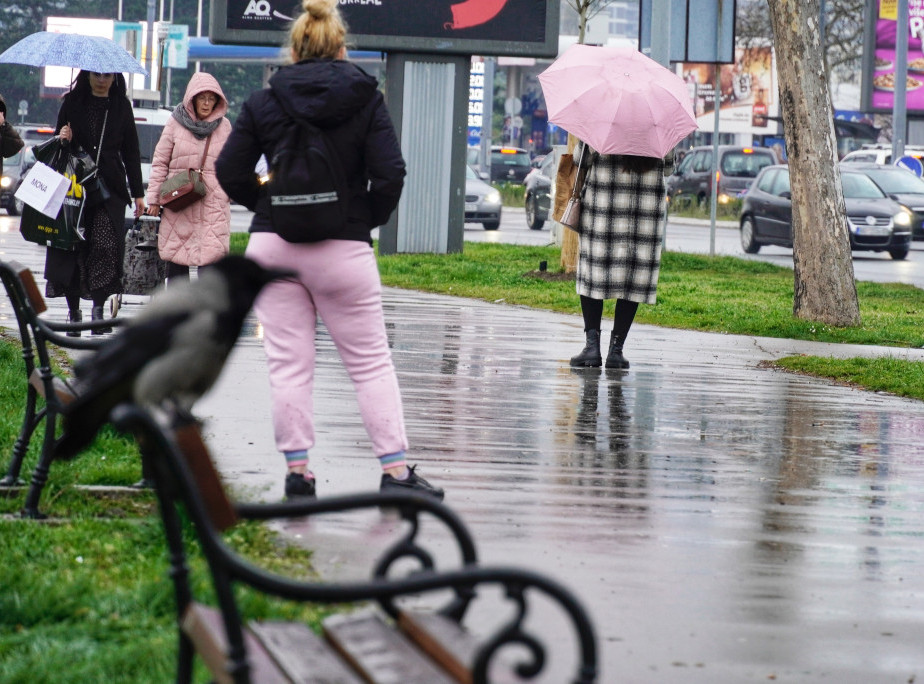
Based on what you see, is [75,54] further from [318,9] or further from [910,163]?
[910,163]

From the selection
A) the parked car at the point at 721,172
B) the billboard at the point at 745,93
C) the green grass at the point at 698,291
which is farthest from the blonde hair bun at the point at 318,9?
the billboard at the point at 745,93

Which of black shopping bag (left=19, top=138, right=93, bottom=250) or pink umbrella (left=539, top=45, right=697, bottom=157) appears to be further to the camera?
black shopping bag (left=19, top=138, right=93, bottom=250)

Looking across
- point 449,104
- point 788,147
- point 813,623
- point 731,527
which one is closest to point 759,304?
point 788,147

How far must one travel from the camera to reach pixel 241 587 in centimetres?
468

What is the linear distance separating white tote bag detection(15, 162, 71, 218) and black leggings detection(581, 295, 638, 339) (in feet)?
11.6

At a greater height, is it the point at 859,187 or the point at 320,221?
the point at 859,187

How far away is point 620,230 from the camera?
433 inches

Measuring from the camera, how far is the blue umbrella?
1198 cm

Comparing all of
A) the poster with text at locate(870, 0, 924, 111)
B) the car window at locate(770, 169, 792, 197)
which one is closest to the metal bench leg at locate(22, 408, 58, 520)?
the car window at locate(770, 169, 792, 197)

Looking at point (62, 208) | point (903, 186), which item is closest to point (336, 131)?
point (62, 208)

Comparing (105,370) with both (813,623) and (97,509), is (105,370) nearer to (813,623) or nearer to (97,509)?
(813,623)

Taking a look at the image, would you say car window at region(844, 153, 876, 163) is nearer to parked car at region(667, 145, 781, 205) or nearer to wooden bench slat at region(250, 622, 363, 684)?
parked car at region(667, 145, 781, 205)

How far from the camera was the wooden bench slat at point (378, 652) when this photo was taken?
3.05m

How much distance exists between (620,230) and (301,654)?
26.1 feet
